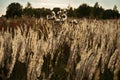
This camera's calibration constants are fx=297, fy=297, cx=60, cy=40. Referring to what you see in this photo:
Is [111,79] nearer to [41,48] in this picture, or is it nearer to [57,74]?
[57,74]

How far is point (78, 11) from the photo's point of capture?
61875 mm

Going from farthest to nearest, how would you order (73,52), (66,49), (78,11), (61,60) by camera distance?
(78,11) → (66,49) → (61,60) → (73,52)

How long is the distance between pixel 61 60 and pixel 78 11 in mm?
59525

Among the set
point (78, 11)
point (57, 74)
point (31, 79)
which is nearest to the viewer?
point (31, 79)

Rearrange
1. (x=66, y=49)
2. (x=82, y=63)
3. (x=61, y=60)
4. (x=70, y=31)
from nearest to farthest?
(x=82, y=63), (x=61, y=60), (x=66, y=49), (x=70, y=31)

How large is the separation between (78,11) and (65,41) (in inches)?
2322

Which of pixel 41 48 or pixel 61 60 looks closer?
pixel 41 48

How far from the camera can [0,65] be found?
233 cm

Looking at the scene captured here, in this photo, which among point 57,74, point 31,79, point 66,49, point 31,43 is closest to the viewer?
point 31,79

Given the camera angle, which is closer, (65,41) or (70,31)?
(65,41)

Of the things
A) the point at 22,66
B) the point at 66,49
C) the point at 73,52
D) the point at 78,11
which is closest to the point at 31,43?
the point at 22,66

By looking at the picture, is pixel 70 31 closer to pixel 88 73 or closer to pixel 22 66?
pixel 22 66

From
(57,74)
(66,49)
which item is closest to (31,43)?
(57,74)

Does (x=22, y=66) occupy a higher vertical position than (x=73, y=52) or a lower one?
lower
